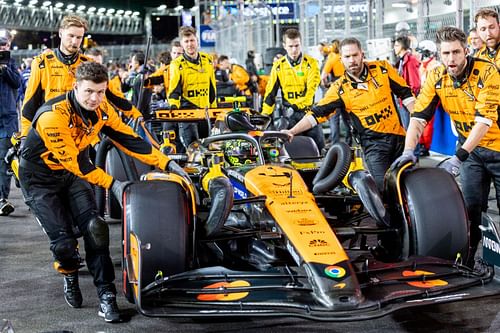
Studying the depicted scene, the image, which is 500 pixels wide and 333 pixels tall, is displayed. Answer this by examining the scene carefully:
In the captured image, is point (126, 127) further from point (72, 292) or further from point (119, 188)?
point (72, 292)

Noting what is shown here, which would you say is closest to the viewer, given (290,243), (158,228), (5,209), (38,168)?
(290,243)

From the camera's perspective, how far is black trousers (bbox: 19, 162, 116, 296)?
5.48 metres

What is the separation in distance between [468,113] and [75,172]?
2.73 metres

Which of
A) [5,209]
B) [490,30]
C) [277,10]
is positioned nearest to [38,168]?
[490,30]

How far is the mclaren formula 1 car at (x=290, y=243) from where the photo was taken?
4.47 meters

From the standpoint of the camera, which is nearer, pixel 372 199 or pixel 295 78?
pixel 372 199

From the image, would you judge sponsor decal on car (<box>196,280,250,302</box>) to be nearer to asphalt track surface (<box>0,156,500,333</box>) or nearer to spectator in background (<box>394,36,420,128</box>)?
asphalt track surface (<box>0,156,500,333</box>)

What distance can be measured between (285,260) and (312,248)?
21.9 inches

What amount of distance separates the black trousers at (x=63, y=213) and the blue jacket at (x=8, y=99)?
167 inches

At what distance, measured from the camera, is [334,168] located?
5.70 meters

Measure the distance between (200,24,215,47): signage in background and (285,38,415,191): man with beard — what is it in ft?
84.3

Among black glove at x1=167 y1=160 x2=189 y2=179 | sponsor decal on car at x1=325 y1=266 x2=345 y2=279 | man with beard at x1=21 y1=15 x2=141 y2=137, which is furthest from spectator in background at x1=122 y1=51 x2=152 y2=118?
sponsor decal on car at x1=325 y1=266 x2=345 y2=279

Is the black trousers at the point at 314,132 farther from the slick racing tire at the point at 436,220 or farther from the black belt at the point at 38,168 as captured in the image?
the black belt at the point at 38,168

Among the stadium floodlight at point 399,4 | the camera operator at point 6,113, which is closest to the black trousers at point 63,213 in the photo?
the camera operator at point 6,113
